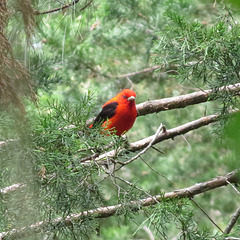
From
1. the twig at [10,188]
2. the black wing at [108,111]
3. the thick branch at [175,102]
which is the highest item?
the twig at [10,188]

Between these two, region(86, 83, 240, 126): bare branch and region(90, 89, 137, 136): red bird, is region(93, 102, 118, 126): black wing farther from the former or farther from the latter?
region(86, 83, 240, 126): bare branch

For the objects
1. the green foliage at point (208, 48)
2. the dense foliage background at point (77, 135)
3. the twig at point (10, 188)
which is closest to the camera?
the dense foliage background at point (77, 135)

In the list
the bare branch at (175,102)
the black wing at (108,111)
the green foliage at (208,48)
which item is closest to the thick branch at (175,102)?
the bare branch at (175,102)

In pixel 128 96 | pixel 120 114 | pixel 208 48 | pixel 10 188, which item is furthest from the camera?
pixel 128 96

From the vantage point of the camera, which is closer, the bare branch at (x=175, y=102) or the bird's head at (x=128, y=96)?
the bare branch at (x=175, y=102)

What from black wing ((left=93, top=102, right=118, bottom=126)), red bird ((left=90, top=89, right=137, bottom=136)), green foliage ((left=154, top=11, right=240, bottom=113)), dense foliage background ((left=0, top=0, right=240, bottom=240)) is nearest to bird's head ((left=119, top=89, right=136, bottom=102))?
red bird ((left=90, top=89, right=137, bottom=136))

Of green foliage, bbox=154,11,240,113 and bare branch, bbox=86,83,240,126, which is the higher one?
green foliage, bbox=154,11,240,113

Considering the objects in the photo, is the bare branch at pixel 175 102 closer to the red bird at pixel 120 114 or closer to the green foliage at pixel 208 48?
the red bird at pixel 120 114

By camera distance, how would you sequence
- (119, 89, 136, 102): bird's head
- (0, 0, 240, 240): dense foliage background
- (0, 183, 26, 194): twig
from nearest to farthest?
(0, 0, 240, 240): dense foliage background < (0, 183, 26, 194): twig < (119, 89, 136, 102): bird's head

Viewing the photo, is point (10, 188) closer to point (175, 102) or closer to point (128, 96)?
point (175, 102)

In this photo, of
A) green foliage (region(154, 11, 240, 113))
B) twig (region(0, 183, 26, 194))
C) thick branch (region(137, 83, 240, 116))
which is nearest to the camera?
twig (region(0, 183, 26, 194))

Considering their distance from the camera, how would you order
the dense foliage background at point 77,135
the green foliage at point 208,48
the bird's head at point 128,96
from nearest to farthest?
the dense foliage background at point 77,135
the green foliage at point 208,48
the bird's head at point 128,96

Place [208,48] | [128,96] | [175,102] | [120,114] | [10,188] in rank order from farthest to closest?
[128,96] < [120,114] < [175,102] < [208,48] < [10,188]

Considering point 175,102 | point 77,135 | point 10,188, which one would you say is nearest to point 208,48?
point 77,135
